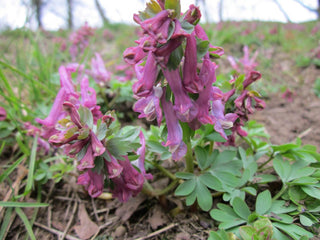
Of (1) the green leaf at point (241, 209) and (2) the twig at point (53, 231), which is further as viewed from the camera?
(2) the twig at point (53, 231)

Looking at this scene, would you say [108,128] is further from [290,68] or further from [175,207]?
[290,68]

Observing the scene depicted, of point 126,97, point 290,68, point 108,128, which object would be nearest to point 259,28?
point 290,68

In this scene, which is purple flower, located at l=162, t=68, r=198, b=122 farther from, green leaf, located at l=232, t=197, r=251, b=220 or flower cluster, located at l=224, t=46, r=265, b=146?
green leaf, located at l=232, t=197, r=251, b=220

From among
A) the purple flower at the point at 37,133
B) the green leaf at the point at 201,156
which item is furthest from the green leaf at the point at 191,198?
the purple flower at the point at 37,133

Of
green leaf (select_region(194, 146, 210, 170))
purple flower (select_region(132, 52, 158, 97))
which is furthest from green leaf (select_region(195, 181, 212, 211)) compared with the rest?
purple flower (select_region(132, 52, 158, 97))

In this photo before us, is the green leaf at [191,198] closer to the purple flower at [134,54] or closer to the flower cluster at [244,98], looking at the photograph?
the flower cluster at [244,98]

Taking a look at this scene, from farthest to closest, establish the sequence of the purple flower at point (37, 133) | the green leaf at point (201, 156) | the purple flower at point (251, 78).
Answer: the purple flower at point (37, 133)
the green leaf at point (201, 156)
the purple flower at point (251, 78)

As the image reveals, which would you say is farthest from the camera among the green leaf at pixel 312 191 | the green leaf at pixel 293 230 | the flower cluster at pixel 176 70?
the green leaf at pixel 312 191
